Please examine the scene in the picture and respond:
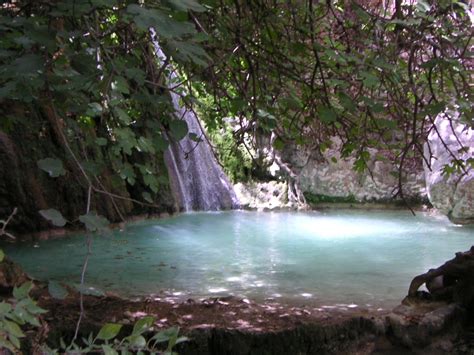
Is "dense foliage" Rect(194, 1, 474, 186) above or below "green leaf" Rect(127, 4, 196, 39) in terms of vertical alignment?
above

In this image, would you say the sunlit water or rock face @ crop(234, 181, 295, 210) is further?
rock face @ crop(234, 181, 295, 210)

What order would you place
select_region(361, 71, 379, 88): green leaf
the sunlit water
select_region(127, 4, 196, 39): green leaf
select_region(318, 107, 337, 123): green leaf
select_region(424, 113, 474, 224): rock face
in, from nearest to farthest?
1. select_region(127, 4, 196, 39): green leaf
2. select_region(361, 71, 379, 88): green leaf
3. select_region(318, 107, 337, 123): green leaf
4. the sunlit water
5. select_region(424, 113, 474, 224): rock face

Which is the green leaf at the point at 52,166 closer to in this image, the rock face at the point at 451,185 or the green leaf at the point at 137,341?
the green leaf at the point at 137,341

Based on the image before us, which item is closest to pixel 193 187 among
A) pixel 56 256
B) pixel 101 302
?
pixel 56 256

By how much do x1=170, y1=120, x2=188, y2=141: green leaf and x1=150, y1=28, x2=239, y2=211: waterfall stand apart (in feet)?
28.1

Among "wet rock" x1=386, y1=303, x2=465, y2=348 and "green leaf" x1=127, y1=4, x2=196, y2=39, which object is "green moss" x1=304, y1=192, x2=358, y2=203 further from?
"green leaf" x1=127, y1=4, x2=196, y2=39

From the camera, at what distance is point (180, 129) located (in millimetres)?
2025

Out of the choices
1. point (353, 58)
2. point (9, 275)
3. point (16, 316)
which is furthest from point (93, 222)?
point (9, 275)

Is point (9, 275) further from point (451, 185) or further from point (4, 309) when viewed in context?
point (451, 185)

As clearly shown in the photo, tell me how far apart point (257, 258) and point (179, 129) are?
4.81 meters

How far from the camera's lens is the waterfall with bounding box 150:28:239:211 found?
1116cm

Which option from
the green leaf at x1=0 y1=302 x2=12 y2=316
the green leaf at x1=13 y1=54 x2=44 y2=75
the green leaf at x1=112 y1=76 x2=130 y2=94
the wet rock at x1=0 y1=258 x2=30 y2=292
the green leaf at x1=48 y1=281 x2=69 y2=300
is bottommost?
the wet rock at x1=0 y1=258 x2=30 y2=292

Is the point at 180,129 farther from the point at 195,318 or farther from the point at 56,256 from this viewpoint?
the point at 56,256

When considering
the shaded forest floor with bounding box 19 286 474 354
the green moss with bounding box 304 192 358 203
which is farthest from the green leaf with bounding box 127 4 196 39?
the green moss with bounding box 304 192 358 203
